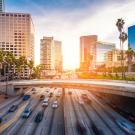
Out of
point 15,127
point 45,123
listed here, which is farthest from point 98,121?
point 15,127

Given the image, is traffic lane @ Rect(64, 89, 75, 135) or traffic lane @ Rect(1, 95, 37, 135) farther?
traffic lane @ Rect(64, 89, 75, 135)

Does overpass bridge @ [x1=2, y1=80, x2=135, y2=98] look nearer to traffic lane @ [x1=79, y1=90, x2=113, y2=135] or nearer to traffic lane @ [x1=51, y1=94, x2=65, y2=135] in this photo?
traffic lane @ [x1=79, y1=90, x2=113, y2=135]

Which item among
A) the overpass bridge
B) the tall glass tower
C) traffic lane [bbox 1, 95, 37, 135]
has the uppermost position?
the tall glass tower

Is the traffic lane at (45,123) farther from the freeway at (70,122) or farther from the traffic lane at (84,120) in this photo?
the traffic lane at (84,120)

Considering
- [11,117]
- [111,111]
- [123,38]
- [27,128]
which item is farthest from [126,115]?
[123,38]

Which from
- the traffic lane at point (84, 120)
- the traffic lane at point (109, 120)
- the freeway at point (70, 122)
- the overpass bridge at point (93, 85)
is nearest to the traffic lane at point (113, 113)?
the freeway at point (70, 122)

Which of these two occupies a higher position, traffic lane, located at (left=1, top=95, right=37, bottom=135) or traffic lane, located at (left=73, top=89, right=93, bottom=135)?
traffic lane, located at (left=73, top=89, right=93, bottom=135)

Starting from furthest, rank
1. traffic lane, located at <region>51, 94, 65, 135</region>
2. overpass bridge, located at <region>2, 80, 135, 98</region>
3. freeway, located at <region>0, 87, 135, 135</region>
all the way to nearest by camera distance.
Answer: overpass bridge, located at <region>2, 80, 135, 98</region>
traffic lane, located at <region>51, 94, 65, 135</region>
freeway, located at <region>0, 87, 135, 135</region>

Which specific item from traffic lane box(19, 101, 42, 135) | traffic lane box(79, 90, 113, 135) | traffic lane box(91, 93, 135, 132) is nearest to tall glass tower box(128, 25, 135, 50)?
traffic lane box(91, 93, 135, 132)

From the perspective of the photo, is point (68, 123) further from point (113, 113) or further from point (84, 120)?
point (113, 113)

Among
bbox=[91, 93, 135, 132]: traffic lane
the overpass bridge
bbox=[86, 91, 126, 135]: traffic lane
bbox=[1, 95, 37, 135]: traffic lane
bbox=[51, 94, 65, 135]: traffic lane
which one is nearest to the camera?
bbox=[1, 95, 37, 135]: traffic lane

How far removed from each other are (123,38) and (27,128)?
72.6m

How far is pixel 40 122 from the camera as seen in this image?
191 feet

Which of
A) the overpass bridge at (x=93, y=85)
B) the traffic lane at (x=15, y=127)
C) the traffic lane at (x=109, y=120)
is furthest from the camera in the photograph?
the overpass bridge at (x=93, y=85)
